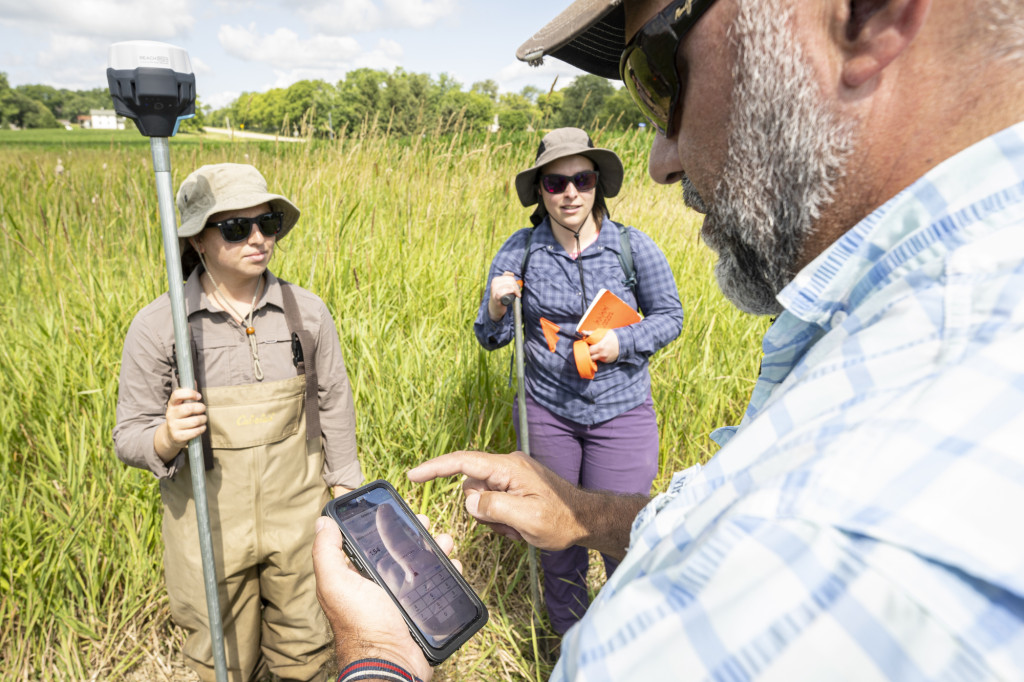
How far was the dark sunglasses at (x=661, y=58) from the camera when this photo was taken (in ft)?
2.86

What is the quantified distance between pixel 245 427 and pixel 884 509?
2.12 meters

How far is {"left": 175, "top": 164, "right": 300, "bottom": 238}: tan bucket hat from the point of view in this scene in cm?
210

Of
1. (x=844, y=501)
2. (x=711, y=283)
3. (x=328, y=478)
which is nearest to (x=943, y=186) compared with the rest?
(x=844, y=501)

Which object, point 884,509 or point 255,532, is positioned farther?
point 255,532

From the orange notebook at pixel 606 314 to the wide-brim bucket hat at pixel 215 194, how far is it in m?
1.38

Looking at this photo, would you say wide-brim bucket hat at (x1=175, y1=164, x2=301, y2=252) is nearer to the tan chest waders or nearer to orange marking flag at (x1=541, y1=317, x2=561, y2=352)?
the tan chest waders

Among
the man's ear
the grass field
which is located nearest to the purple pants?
the grass field

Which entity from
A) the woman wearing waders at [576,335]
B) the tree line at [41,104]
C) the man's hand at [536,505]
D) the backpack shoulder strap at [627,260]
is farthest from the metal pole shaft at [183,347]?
the tree line at [41,104]

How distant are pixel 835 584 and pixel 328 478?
2246mm

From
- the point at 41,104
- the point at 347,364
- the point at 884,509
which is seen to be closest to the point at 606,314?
the point at 347,364

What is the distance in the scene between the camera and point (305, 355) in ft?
7.18

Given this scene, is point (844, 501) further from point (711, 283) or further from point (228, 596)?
point (711, 283)

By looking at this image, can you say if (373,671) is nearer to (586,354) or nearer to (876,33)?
(876,33)

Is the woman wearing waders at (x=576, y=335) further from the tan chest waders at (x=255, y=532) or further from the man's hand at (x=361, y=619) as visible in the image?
the man's hand at (x=361, y=619)
